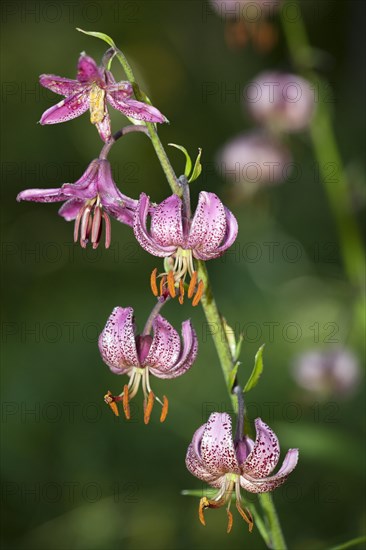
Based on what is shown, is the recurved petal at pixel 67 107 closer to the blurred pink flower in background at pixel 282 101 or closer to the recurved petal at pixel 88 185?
the recurved petal at pixel 88 185

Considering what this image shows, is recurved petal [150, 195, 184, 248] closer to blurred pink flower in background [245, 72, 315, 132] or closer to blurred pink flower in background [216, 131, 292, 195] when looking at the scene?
blurred pink flower in background [245, 72, 315, 132]

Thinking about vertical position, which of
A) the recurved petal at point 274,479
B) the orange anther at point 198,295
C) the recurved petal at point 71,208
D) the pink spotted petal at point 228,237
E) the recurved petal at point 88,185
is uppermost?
the recurved petal at point 88,185

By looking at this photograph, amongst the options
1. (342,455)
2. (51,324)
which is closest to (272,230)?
(51,324)

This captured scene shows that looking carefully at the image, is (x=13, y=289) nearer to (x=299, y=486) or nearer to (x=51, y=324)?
(x=51, y=324)

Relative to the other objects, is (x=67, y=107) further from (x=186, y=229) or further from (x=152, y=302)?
(x=152, y=302)

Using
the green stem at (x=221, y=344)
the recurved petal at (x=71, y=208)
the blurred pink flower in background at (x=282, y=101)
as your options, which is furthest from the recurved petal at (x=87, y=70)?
the blurred pink flower in background at (x=282, y=101)

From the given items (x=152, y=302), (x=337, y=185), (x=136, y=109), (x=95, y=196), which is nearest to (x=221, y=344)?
(x=95, y=196)
